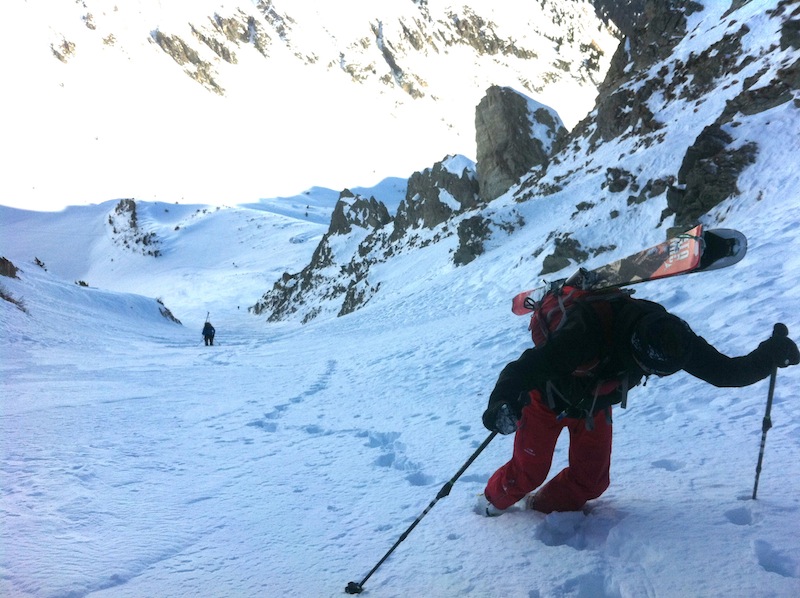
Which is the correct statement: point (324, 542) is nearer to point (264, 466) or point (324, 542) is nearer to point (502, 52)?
point (264, 466)

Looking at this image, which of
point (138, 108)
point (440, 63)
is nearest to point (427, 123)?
point (440, 63)

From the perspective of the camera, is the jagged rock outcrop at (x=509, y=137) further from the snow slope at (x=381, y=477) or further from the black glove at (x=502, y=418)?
the black glove at (x=502, y=418)

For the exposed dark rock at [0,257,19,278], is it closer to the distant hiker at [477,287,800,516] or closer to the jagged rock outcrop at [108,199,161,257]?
the distant hiker at [477,287,800,516]

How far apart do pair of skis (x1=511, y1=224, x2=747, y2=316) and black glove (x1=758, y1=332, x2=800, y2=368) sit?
0.36 metres

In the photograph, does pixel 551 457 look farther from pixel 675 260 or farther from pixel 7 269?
pixel 7 269

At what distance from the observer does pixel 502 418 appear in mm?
2275

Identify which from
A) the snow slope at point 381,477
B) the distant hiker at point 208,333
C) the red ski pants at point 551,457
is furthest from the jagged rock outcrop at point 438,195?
the red ski pants at point 551,457

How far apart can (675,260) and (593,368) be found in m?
0.64

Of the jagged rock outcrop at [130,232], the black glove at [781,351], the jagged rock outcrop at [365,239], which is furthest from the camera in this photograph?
the jagged rock outcrop at [130,232]

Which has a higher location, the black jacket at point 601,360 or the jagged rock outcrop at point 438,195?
the jagged rock outcrop at point 438,195

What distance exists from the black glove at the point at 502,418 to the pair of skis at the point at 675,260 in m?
0.54

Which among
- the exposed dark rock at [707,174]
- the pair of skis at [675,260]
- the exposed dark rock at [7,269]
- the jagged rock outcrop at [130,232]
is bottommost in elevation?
the pair of skis at [675,260]

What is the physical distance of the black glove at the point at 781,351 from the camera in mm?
2209

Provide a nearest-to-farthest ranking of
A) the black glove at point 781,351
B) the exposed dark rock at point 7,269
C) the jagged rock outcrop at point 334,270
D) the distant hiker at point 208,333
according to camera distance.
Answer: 1. the black glove at point 781,351
2. the exposed dark rock at point 7,269
3. the distant hiker at point 208,333
4. the jagged rock outcrop at point 334,270
